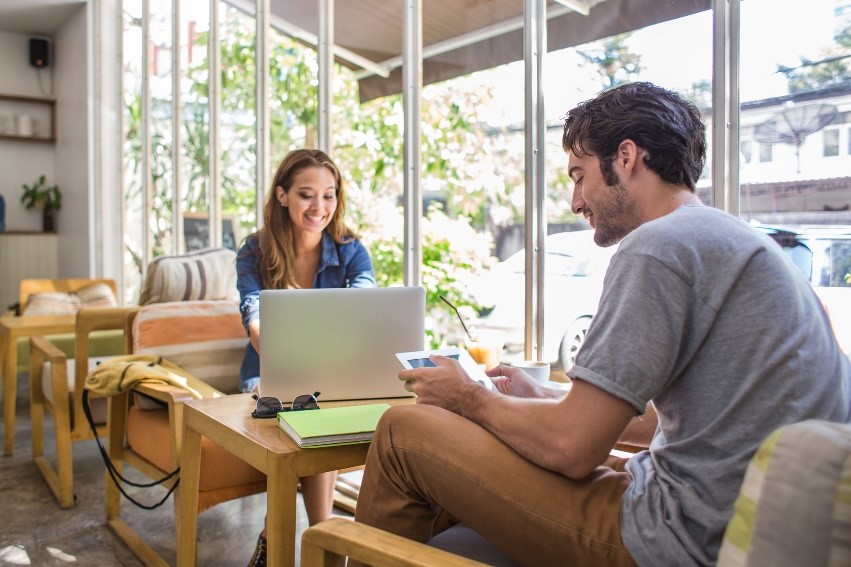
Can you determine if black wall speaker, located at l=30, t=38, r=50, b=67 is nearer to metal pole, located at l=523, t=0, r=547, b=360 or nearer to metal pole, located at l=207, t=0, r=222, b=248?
metal pole, located at l=207, t=0, r=222, b=248

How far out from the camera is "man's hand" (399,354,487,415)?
1.52 m

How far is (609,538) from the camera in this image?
4.28 ft

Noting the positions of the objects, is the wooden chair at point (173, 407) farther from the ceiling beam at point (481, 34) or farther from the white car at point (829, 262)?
the white car at point (829, 262)

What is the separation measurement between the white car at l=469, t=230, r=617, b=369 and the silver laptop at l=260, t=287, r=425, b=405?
A: 94 cm

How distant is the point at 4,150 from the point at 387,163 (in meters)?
5.52

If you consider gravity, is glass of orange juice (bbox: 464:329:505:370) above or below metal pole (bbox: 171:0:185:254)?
below

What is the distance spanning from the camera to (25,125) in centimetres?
751

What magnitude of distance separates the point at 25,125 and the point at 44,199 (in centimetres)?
72

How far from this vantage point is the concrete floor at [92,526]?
274cm

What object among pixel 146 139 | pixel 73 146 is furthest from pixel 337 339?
pixel 73 146

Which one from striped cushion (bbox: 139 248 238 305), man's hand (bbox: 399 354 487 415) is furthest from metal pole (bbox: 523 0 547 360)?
striped cushion (bbox: 139 248 238 305)

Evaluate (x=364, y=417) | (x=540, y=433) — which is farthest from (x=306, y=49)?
(x=540, y=433)

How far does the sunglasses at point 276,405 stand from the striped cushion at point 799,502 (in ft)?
3.71

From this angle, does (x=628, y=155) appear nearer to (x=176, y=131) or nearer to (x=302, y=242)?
(x=302, y=242)
